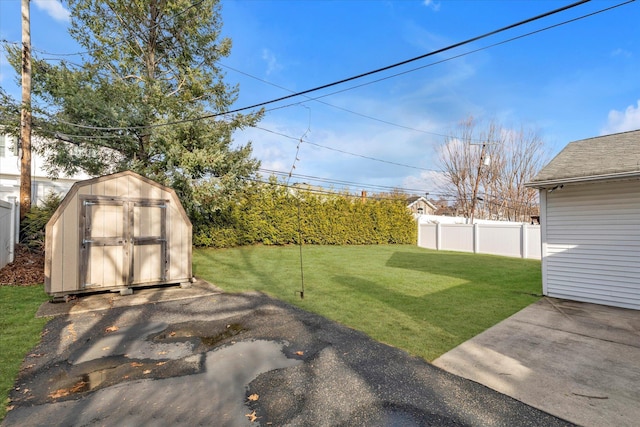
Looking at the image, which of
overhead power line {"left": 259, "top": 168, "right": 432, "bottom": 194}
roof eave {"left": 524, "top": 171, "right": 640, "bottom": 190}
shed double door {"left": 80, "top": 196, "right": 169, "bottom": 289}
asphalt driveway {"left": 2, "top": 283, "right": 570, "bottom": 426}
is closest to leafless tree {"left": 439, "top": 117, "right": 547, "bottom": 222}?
overhead power line {"left": 259, "top": 168, "right": 432, "bottom": 194}

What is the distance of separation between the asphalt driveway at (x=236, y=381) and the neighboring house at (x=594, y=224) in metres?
5.04

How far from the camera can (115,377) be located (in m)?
2.97

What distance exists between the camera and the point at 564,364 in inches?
129

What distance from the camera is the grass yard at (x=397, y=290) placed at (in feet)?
14.2

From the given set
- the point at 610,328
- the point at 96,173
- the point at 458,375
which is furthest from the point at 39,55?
the point at 610,328

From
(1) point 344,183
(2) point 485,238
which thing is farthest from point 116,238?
(1) point 344,183

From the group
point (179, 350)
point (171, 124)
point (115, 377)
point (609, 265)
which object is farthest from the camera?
point (171, 124)

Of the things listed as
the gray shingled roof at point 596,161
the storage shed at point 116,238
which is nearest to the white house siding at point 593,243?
the gray shingled roof at point 596,161

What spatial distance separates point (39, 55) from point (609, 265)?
50.8ft

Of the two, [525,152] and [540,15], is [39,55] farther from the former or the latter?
[525,152]

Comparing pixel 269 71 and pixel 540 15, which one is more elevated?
pixel 269 71

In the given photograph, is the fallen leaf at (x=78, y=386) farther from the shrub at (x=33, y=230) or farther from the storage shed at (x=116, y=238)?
the shrub at (x=33, y=230)

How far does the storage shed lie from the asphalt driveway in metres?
1.07

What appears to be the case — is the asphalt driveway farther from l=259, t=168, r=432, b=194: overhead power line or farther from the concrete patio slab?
l=259, t=168, r=432, b=194: overhead power line
